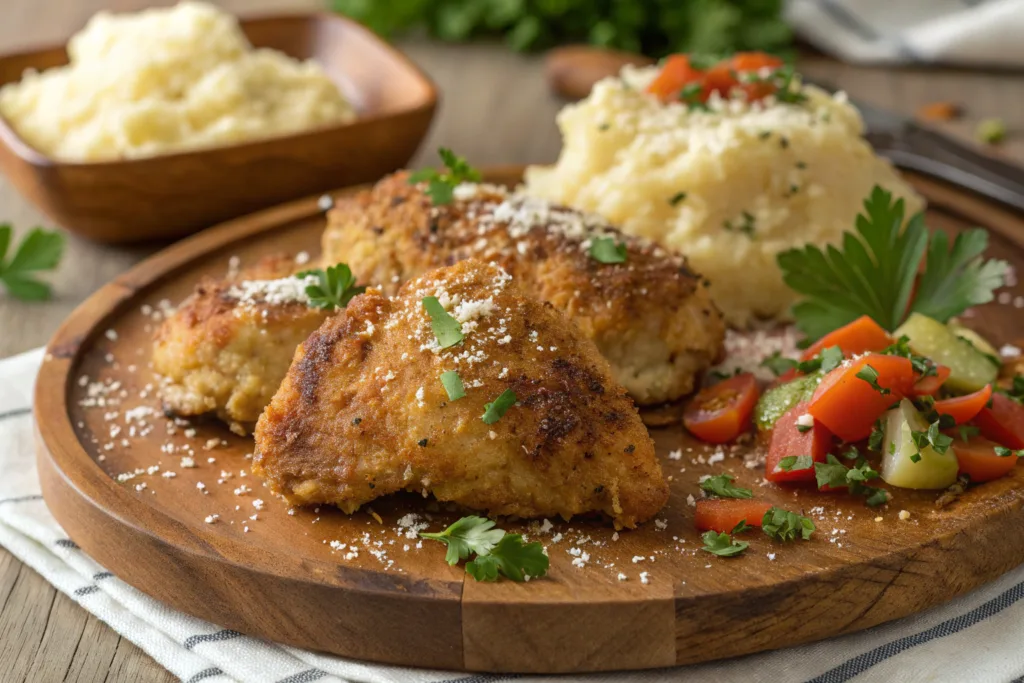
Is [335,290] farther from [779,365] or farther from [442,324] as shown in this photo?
[779,365]

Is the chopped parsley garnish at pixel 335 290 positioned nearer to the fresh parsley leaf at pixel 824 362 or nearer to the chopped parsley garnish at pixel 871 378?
the fresh parsley leaf at pixel 824 362

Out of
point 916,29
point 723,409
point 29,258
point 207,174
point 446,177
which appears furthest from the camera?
point 916,29

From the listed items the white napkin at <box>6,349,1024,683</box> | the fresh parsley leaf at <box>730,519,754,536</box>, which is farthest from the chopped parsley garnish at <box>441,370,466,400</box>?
the fresh parsley leaf at <box>730,519,754,536</box>

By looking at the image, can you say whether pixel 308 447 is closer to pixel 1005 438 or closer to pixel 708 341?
pixel 708 341

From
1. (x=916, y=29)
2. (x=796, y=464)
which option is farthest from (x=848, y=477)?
(x=916, y=29)

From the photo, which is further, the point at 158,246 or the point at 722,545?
the point at 158,246

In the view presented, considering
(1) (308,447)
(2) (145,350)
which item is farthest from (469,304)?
(2) (145,350)
